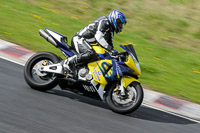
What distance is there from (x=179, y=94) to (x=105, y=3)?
8.67 m

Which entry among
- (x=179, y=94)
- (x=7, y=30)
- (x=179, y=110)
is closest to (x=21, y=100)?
(x=179, y=110)

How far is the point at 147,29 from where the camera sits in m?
14.5

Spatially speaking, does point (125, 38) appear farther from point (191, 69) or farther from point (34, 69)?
point (34, 69)

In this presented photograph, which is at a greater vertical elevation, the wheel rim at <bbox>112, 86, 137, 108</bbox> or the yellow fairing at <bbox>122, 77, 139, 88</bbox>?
the yellow fairing at <bbox>122, 77, 139, 88</bbox>

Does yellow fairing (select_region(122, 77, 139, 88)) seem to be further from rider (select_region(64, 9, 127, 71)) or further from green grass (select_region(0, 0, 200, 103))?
green grass (select_region(0, 0, 200, 103))

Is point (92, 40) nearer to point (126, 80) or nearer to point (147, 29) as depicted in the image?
point (126, 80)

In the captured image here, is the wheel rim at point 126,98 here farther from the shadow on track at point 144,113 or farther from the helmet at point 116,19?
the helmet at point 116,19

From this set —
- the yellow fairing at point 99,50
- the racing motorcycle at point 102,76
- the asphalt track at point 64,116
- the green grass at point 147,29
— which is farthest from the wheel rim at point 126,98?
the green grass at point 147,29

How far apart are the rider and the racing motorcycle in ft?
0.42

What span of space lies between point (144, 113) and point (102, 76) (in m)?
1.23

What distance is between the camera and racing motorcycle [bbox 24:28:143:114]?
6258 millimetres

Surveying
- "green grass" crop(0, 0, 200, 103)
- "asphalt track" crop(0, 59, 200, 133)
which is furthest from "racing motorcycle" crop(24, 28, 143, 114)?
"green grass" crop(0, 0, 200, 103)

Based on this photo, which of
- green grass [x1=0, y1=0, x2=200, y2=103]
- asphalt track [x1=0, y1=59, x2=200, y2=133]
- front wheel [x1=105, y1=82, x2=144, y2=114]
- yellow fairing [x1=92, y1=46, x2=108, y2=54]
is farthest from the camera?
green grass [x1=0, y1=0, x2=200, y2=103]

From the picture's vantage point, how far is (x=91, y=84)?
636 centimetres
